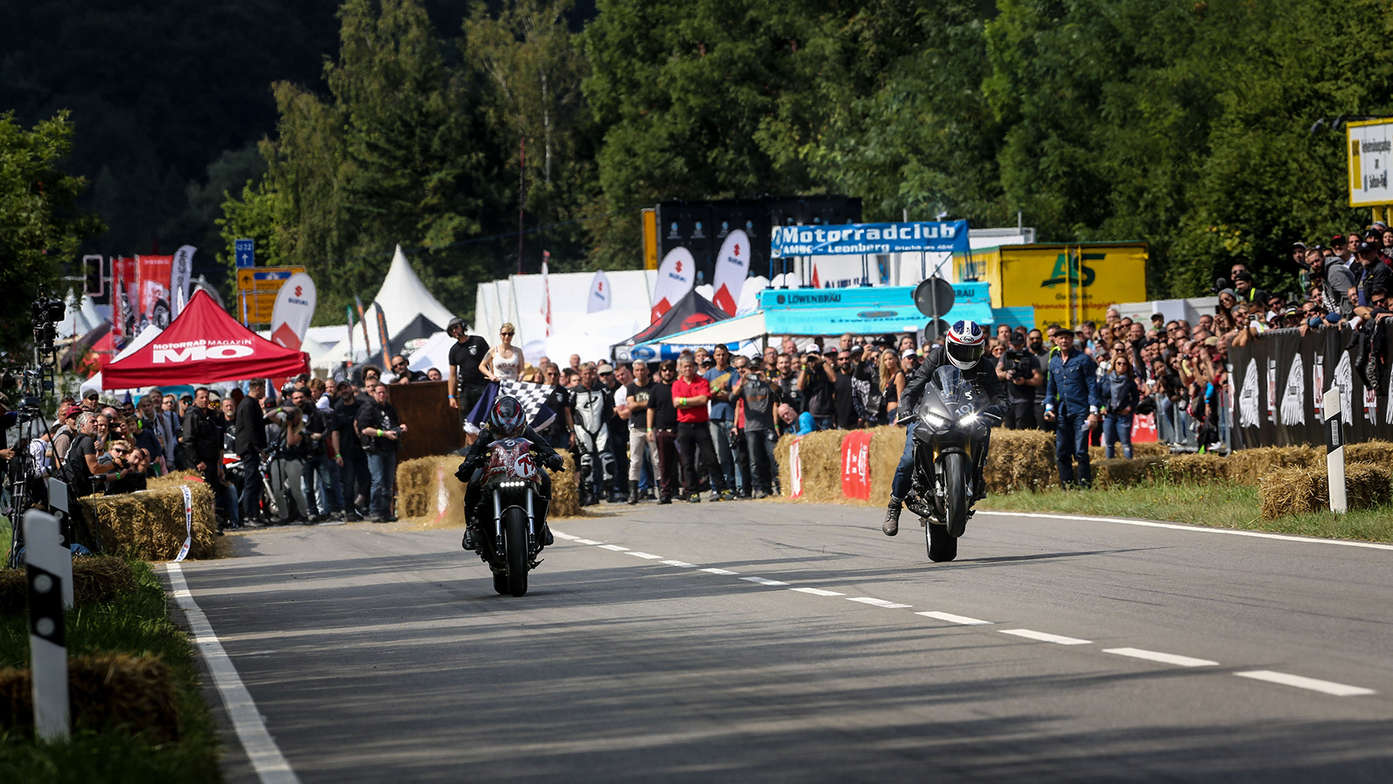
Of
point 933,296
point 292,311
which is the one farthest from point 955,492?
point 292,311

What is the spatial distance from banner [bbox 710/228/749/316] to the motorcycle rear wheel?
88.4 feet

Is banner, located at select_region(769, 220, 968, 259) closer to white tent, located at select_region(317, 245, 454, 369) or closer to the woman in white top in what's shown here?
the woman in white top

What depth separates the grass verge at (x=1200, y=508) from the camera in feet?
52.2

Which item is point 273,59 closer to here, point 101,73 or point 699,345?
point 101,73

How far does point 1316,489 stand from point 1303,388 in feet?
13.9

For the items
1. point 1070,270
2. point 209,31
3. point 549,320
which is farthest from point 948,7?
point 209,31

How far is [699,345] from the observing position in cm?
3750

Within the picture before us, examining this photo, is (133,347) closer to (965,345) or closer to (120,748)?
(965,345)

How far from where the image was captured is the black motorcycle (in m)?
14.9

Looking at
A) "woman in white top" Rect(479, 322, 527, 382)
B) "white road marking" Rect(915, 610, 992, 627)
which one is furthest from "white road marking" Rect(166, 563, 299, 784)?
"woman in white top" Rect(479, 322, 527, 382)

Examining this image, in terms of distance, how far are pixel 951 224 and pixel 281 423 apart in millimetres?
14370

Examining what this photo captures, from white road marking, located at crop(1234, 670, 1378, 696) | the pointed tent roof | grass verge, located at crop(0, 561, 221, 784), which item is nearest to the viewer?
grass verge, located at crop(0, 561, 221, 784)

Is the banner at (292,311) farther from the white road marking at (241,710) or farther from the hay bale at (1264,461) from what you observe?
the white road marking at (241,710)

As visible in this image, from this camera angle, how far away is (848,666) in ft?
30.7
